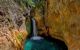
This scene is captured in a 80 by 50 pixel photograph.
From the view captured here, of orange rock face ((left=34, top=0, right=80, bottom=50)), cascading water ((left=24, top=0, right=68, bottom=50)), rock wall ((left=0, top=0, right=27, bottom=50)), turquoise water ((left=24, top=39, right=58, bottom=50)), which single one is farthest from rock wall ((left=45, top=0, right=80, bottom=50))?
rock wall ((left=0, top=0, right=27, bottom=50))

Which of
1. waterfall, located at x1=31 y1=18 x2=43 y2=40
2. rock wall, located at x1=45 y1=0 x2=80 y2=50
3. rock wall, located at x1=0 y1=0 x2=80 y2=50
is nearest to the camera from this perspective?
rock wall, located at x1=0 y1=0 x2=80 y2=50

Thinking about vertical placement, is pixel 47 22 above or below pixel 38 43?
above

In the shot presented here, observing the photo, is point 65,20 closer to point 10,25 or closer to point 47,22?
point 47,22

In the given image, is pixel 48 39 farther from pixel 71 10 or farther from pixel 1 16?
pixel 1 16

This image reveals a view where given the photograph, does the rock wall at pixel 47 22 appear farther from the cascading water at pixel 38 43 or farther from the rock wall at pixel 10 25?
the cascading water at pixel 38 43

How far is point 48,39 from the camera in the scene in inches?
435

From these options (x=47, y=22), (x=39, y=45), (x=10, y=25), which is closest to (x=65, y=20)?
(x=47, y=22)

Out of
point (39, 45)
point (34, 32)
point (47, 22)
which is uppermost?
point (47, 22)

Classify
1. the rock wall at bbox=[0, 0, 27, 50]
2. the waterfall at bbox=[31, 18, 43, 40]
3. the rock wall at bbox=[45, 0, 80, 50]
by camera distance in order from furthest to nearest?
the waterfall at bbox=[31, 18, 43, 40]
the rock wall at bbox=[45, 0, 80, 50]
the rock wall at bbox=[0, 0, 27, 50]

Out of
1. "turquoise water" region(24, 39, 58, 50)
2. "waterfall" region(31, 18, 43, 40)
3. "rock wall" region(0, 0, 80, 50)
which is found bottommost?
"turquoise water" region(24, 39, 58, 50)

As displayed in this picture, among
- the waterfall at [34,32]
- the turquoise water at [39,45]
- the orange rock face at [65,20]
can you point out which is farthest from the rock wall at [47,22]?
the turquoise water at [39,45]

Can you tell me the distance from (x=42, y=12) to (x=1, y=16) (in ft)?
13.6

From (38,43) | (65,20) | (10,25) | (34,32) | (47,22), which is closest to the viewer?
(10,25)

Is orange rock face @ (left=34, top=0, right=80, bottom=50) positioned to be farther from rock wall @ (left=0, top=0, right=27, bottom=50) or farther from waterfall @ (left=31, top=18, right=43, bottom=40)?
rock wall @ (left=0, top=0, right=27, bottom=50)
